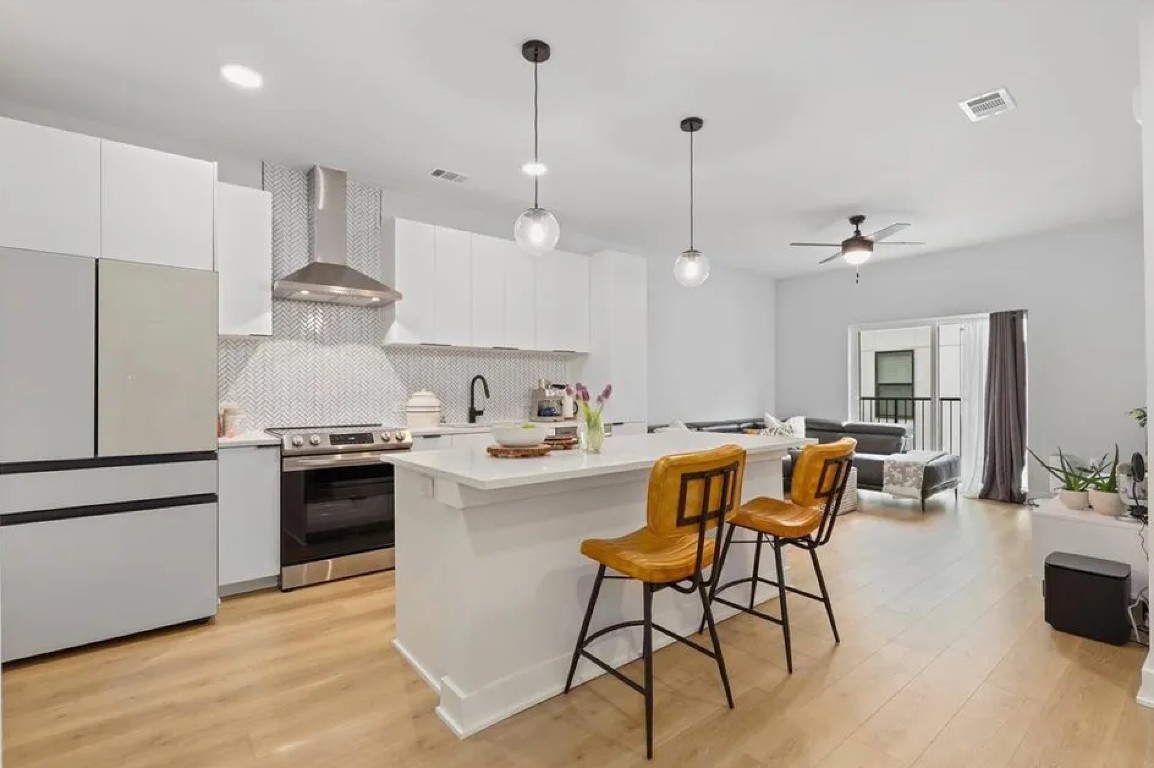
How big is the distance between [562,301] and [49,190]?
342cm

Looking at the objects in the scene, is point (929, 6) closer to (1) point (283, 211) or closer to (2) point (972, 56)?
(2) point (972, 56)

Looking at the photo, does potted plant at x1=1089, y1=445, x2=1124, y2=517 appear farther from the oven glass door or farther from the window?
the oven glass door

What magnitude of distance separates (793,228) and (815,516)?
3765mm

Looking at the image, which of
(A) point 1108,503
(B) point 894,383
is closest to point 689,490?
(A) point 1108,503

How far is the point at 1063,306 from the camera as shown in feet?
18.8

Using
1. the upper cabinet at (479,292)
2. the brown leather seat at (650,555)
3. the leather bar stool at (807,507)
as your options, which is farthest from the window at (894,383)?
the brown leather seat at (650,555)

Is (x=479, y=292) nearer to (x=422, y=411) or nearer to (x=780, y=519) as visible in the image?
(x=422, y=411)

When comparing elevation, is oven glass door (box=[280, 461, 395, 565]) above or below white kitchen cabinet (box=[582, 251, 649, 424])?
below

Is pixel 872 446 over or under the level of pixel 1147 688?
over

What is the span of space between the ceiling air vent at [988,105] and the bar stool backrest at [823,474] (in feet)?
6.67

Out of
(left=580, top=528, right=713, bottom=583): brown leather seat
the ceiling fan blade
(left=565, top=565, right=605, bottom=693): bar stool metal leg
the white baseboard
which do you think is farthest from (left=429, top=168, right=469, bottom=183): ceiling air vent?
the white baseboard

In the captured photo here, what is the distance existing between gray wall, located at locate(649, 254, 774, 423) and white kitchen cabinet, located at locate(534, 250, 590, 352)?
1.39m

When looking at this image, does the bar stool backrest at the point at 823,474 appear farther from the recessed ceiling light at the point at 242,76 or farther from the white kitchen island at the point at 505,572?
the recessed ceiling light at the point at 242,76

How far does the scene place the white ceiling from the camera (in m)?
2.39
